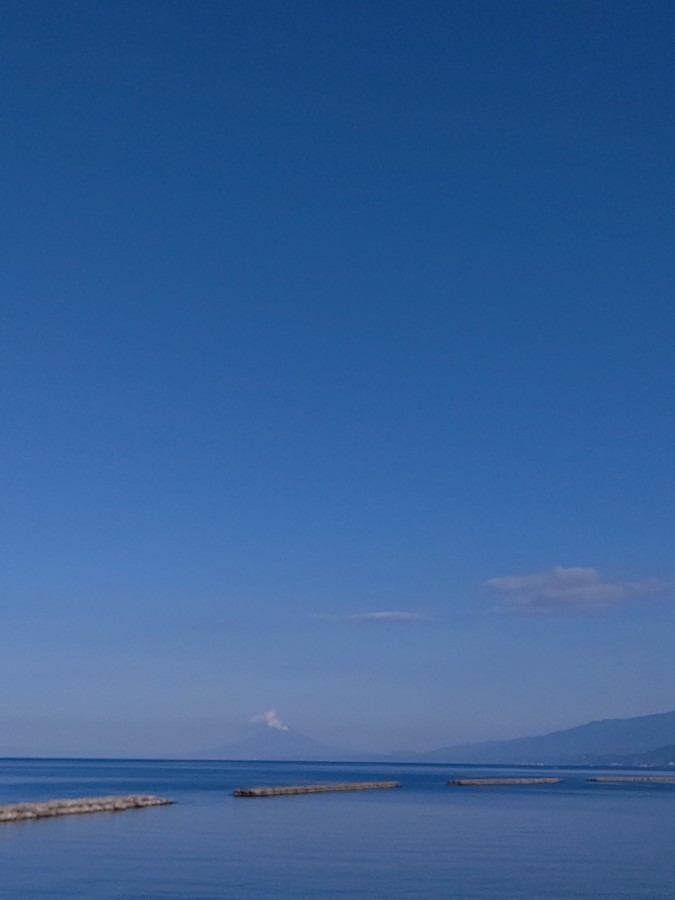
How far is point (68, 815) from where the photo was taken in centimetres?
5366

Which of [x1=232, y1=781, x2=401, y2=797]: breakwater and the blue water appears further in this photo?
[x1=232, y1=781, x2=401, y2=797]: breakwater

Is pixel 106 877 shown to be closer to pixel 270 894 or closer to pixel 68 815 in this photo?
pixel 270 894

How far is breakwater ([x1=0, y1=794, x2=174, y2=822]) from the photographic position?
50.5 meters

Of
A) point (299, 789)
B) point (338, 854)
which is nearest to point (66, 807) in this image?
point (338, 854)

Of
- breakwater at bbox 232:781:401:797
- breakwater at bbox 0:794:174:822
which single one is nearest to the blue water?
breakwater at bbox 0:794:174:822

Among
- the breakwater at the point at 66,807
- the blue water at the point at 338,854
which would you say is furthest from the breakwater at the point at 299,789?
the blue water at the point at 338,854

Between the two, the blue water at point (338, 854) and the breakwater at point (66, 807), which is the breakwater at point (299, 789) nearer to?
the breakwater at point (66, 807)

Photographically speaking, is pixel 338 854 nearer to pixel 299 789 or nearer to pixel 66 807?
pixel 66 807

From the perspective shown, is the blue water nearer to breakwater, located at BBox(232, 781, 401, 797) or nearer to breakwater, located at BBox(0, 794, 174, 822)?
breakwater, located at BBox(0, 794, 174, 822)

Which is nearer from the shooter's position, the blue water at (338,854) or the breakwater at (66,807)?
the blue water at (338,854)

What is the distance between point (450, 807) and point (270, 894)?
4379 centimetres

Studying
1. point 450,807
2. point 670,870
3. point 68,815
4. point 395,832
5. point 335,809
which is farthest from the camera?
point 450,807

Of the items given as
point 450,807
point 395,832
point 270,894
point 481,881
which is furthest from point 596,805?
point 270,894

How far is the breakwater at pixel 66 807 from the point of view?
5047 cm
